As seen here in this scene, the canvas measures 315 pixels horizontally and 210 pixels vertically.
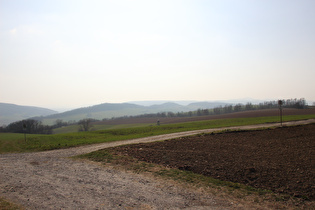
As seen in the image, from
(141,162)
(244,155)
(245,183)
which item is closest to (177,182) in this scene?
(245,183)

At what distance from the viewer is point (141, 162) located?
12.6 meters

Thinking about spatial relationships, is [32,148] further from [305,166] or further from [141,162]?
[305,166]

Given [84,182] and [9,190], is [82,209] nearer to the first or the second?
[84,182]

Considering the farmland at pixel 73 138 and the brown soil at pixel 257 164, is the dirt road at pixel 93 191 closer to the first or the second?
the brown soil at pixel 257 164

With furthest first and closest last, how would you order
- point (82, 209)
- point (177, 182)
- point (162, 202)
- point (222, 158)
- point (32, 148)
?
point (32, 148)
point (222, 158)
point (177, 182)
point (162, 202)
point (82, 209)

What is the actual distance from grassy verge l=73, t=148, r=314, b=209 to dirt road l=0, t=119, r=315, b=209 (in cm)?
56

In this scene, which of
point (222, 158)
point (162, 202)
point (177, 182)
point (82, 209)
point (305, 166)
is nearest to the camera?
point (82, 209)

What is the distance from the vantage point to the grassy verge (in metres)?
7.10

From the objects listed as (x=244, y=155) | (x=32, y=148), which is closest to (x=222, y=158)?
(x=244, y=155)

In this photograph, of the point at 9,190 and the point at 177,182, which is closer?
the point at 9,190

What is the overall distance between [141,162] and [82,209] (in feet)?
19.9

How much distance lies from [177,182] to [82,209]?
4.18m

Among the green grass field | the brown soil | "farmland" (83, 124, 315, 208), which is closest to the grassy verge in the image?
"farmland" (83, 124, 315, 208)

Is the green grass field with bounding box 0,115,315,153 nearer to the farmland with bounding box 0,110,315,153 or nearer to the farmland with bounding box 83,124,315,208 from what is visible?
the farmland with bounding box 0,110,315,153
